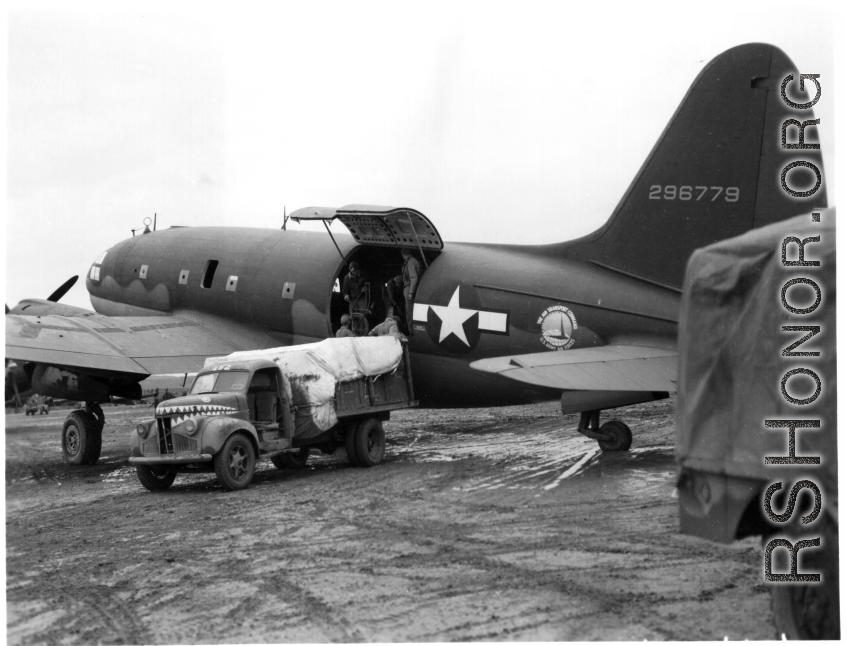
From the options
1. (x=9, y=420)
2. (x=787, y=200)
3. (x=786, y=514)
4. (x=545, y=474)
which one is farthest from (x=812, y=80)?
(x=9, y=420)

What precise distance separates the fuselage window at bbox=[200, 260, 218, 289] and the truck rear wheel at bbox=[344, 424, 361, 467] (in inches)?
253

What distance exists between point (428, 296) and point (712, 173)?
5901mm

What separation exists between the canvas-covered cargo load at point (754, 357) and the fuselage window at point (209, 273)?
50.8 ft

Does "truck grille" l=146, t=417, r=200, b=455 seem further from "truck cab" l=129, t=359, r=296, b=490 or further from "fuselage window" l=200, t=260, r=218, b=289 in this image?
"fuselage window" l=200, t=260, r=218, b=289

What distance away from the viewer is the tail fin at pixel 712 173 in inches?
528

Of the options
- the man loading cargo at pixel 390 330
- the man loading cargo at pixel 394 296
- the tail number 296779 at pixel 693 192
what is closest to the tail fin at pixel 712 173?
the tail number 296779 at pixel 693 192

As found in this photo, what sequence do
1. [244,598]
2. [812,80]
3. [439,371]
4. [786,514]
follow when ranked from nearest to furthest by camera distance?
[786,514]
[244,598]
[812,80]
[439,371]

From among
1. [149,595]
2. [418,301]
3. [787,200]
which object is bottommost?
[149,595]

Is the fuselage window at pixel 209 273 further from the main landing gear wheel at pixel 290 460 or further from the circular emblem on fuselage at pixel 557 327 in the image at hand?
the circular emblem on fuselage at pixel 557 327

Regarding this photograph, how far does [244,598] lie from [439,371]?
29.7 feet

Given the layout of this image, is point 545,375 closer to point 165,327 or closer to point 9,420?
point 9,420

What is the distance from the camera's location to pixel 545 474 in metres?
14.1

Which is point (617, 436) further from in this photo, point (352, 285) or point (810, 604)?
point (810, 604)

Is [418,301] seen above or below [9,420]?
above
